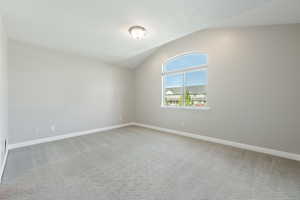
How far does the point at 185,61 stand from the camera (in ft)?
14.5

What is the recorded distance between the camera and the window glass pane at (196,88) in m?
3.99

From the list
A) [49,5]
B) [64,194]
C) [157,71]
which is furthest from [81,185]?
[157,71]

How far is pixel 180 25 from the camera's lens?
270 centimetres

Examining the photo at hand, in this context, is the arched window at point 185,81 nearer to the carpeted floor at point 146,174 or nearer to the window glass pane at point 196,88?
the window glass pane at point 196,88

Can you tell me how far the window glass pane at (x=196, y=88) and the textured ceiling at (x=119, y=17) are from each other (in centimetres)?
143

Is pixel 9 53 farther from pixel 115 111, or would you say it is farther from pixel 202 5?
pixel 202 5

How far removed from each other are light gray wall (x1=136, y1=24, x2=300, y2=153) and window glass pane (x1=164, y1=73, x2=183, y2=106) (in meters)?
0.56

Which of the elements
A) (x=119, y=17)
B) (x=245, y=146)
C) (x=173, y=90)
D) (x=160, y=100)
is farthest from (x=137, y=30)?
(x=245, y=146)

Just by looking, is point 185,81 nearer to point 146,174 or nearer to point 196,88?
point 196,88

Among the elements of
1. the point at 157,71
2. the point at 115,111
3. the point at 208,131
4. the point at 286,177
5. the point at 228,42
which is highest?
the point at 228,42

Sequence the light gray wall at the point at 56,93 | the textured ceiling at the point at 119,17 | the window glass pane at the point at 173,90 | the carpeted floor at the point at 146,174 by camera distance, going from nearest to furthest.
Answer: the carpeted floor at the point at 146,174 < the textured ceiling at the point at 119,17 < the light gray wall at the point at 56,93 < the window glass pane at the point at 173,90

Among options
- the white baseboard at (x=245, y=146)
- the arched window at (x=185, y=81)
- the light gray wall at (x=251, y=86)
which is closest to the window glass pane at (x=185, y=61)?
the arched window at (x=185, y=81)

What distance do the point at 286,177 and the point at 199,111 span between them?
2.19 meters

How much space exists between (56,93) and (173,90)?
3684 millimetres
